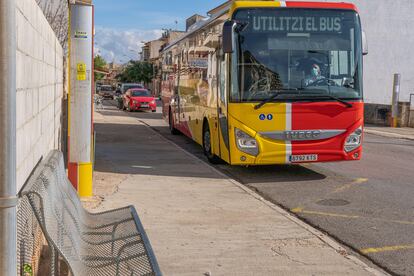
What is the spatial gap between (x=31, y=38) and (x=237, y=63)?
6040 mm

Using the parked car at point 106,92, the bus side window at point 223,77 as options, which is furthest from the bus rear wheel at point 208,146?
the parked car at point 106,92

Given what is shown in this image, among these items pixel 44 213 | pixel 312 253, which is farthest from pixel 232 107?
pixel 44 213

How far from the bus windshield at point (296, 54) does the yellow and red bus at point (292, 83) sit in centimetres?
2

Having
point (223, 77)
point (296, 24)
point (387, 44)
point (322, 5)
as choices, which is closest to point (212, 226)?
point (223, 77)

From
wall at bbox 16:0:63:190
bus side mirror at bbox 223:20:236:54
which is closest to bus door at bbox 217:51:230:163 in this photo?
bus side mirror at bbox 223:20:236:54

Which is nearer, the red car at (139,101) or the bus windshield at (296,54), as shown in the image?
the bus windshield at (296,54)

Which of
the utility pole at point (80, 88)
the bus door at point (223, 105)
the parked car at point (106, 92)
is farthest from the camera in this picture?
the parked car at point (106, 92)

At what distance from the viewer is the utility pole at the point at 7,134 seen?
2.33 meters

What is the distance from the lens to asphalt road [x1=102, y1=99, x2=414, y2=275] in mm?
6352

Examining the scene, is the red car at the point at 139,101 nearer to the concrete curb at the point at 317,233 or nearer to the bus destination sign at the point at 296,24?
the concrete curb at the point at 317,233

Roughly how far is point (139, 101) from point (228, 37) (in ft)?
90.2

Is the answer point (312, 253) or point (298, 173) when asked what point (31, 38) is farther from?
point (298, 173)

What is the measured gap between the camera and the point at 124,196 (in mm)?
8727

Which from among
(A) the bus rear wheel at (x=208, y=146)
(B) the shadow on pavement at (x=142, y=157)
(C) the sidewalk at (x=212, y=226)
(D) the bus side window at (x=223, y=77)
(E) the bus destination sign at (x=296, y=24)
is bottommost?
(C) the sidewalk at (x=212, y=226)
